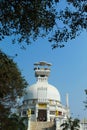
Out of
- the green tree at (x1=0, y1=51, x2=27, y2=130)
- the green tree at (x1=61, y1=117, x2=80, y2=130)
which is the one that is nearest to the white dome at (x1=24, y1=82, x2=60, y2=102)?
the green tree at (x1=61, y1=117, x2=80, y2=130)

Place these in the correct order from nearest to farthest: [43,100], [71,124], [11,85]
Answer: [11,85] → [71,124] → [43,100]

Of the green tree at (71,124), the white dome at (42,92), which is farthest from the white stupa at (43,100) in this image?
the green tree at (71,124)

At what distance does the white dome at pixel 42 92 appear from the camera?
94.8m

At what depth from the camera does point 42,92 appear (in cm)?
9612

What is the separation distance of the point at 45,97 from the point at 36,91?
301 cm

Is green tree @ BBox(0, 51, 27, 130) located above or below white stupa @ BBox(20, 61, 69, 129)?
below

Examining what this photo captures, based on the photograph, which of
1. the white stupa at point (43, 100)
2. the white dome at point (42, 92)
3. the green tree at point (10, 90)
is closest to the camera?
the green tree at point (10, 90)

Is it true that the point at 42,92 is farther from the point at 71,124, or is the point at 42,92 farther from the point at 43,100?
the point at 71,124

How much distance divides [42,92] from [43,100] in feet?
11.9

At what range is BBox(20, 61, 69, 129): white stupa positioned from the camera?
90.5 meters

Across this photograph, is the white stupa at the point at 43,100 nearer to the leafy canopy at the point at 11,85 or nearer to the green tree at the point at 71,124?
the green tree at the point at 71,124

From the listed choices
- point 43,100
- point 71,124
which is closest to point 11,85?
point 71,124

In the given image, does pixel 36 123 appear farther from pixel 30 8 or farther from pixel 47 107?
pixel 30 8

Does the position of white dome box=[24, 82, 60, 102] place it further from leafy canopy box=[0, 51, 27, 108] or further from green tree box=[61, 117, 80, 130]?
leafy canopy box=[0, 51, 27, 108]
